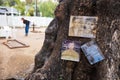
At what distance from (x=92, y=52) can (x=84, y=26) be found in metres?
0.42

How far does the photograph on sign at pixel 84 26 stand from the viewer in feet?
12.6

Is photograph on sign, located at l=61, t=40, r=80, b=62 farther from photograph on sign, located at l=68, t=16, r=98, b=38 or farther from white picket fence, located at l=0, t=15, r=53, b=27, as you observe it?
white picket fence, located at l=0, t=15, r=53, b=27

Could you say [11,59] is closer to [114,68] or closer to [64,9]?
[64,9]

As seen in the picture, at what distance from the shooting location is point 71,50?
379 cm

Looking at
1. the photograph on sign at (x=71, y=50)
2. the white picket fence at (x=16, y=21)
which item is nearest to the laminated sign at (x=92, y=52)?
the photograph on sign at (x=71, y=50)

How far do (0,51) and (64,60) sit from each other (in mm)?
8518

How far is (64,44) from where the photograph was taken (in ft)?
12.8

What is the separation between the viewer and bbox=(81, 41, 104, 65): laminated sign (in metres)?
3.72

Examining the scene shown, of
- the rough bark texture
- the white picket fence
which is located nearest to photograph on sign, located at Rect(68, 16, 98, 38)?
the rough bark texture

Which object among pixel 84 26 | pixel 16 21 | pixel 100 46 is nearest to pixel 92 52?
pixel 100 46

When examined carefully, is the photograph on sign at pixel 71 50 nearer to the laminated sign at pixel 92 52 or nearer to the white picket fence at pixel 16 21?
the laminated sign at pixel 92 52

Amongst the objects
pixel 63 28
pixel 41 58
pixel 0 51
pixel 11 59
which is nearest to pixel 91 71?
pixel 63 28

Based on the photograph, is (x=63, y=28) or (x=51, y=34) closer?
(x=63, y=28)

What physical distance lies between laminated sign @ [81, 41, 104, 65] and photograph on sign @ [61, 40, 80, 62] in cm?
10
